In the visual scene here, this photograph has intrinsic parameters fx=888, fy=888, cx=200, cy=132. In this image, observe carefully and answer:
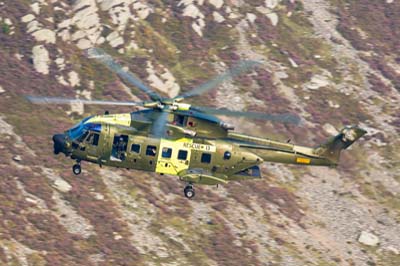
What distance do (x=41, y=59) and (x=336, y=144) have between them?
28.4 m

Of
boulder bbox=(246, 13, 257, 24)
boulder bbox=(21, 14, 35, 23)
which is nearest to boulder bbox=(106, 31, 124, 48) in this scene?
boulder bbox=(21, 14, 35, 23)

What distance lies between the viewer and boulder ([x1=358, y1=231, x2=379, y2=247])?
5741 cm

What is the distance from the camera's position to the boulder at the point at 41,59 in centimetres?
6556

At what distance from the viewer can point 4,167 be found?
183ft

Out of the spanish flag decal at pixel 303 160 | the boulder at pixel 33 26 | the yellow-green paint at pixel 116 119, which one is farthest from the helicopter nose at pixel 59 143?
the boulder at pixel 33 26

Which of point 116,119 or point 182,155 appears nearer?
point 116,119

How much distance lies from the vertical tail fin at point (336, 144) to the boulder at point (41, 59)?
27282 mm

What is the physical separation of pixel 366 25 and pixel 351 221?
2665 cm

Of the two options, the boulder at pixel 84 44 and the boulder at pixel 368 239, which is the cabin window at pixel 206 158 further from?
the boulder at pixel 84 44

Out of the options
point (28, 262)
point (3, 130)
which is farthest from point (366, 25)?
point (28, 262)

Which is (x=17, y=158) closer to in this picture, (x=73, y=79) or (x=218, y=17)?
(x=73, y=79)

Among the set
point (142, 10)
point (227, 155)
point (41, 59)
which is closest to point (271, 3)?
point (142, 10)

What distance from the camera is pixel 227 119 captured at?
60312mm

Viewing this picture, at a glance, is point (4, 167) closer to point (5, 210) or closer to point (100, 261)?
point (5, 210)
